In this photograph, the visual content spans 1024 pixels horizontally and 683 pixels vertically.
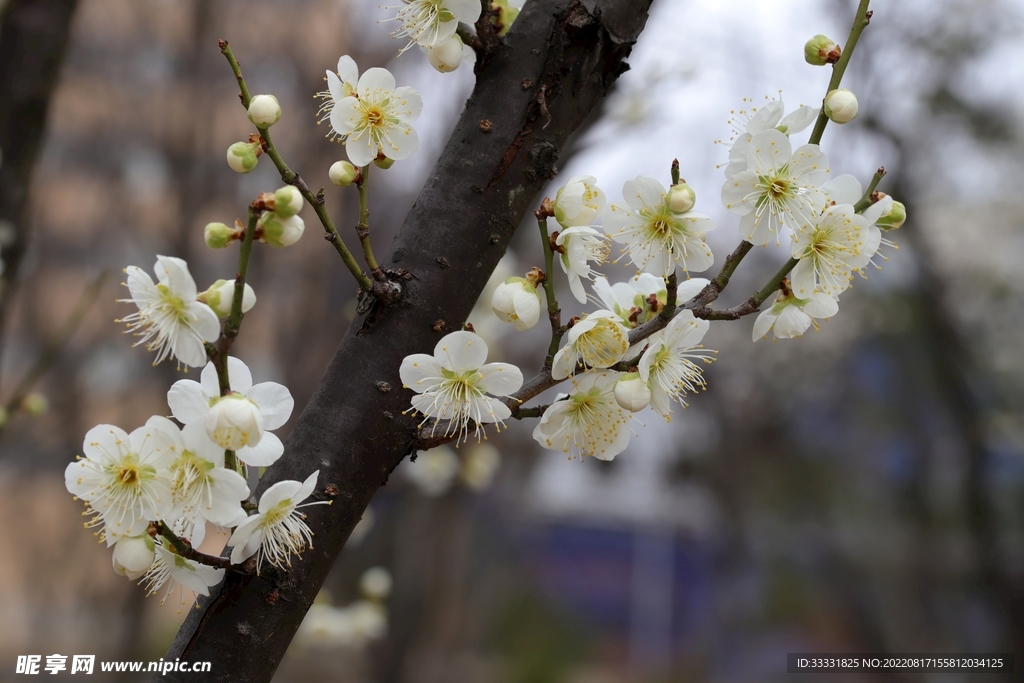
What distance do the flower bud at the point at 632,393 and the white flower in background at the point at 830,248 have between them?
0.87 feet

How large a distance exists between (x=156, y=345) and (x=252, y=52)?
4.75m

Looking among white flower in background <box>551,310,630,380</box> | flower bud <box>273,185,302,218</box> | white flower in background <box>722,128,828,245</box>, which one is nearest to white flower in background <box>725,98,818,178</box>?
white flower in background <box>722,128,828,245</box>

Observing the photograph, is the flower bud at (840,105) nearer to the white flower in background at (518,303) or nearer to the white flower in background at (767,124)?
the white flower in background at (767,124)

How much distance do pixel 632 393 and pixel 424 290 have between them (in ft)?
0.95

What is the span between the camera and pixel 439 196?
39.4 inches

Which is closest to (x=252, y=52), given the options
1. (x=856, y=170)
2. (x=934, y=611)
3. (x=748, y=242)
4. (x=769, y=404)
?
(x=856, y=170)

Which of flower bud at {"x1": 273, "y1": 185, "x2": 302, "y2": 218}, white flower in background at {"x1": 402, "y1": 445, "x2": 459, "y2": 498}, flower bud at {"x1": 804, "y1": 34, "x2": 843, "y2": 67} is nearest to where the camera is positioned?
flower bud at {"x1": 273, "y1": 185, "x2": 302, "y2": 218}

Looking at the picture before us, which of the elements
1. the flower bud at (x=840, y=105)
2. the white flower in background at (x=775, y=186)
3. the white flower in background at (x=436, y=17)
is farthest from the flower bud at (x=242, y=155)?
the flower bud at (x=840, y=105)

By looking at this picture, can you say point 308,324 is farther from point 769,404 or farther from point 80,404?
point 769,404

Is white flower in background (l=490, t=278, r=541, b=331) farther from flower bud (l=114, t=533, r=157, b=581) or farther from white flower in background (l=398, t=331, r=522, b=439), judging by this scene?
flower bud (l=114, t=533, r=157, b=581)

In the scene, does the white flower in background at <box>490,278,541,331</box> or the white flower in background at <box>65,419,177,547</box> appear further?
the white flower in background at <box>490,278,541,331</box>

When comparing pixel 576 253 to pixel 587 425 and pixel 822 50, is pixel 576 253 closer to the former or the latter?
pixel 587 425

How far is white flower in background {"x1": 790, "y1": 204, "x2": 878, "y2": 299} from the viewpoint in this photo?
0.95 m

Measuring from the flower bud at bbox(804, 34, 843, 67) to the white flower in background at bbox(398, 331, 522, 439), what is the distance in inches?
25.5
